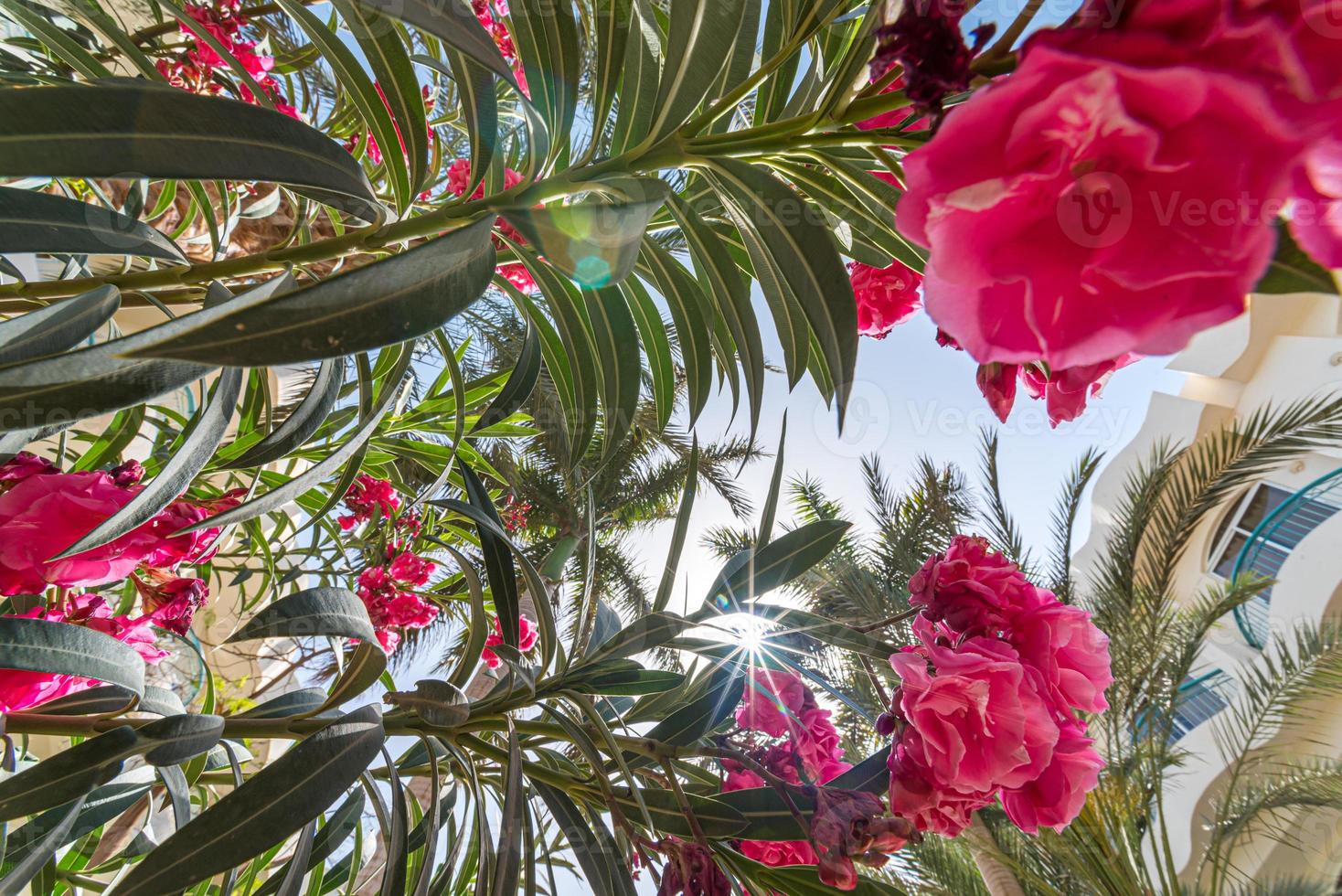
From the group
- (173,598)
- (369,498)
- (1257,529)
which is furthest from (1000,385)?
(1257,529)

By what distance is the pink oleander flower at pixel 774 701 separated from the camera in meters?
0.73

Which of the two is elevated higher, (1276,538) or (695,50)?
(1276,538)

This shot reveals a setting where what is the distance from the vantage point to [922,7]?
268mm

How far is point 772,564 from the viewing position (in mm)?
687

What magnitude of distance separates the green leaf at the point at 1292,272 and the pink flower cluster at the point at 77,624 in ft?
2.83

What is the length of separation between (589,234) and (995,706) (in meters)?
0.47

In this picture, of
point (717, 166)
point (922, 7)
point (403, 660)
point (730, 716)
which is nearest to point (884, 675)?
point (730, 716)

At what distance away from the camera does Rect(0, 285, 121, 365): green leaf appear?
450mm

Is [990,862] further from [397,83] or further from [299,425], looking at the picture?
[397,83]

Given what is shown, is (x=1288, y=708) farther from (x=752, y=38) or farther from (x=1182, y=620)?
(x=752, y=38)

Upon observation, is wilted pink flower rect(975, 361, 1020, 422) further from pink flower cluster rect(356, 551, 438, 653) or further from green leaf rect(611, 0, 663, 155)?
pink flower cluster rect(356, 551, 438, 653)

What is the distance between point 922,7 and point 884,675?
261 centimetres
